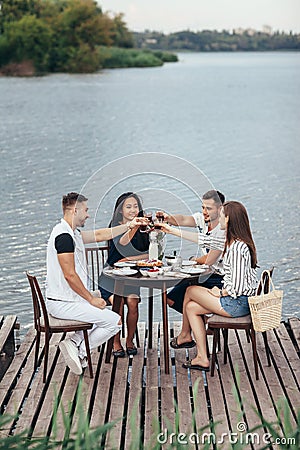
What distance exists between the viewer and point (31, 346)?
5.04 metres

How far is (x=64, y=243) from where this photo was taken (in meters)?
4.46

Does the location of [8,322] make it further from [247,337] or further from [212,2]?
[212,2]

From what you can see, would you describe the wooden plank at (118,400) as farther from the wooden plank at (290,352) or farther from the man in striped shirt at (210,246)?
the wooden plank at (290,352)

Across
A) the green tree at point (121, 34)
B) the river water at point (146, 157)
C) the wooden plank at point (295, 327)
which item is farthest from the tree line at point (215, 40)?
the wooden plank at point (295, 327)

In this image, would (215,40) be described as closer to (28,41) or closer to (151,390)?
(28,41)

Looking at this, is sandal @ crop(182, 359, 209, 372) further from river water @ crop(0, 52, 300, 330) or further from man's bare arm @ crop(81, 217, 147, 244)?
man's bare arm @ crop(81, 217, 147, 244)

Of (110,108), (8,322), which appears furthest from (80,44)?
(8,322)

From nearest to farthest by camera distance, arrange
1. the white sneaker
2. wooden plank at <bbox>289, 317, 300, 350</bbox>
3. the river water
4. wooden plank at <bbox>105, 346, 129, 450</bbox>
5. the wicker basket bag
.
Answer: wooden plank at <bbox>105, 346, 129, 450</bbox>
the wicker basket bag
the white sneaker
wooden plank at <bbox>289, 317, 300, 350</bbox>
the river water

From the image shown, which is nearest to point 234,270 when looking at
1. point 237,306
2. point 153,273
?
point 237,306

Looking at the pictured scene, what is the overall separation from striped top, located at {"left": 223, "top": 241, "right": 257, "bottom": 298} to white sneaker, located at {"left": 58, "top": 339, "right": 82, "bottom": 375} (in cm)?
84

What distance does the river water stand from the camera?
759 centimetres

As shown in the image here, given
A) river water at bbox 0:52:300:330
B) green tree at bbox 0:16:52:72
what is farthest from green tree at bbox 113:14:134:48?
river water at bbox 0:52:300:330

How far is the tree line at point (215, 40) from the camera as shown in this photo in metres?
54.5

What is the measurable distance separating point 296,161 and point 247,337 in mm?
10815
